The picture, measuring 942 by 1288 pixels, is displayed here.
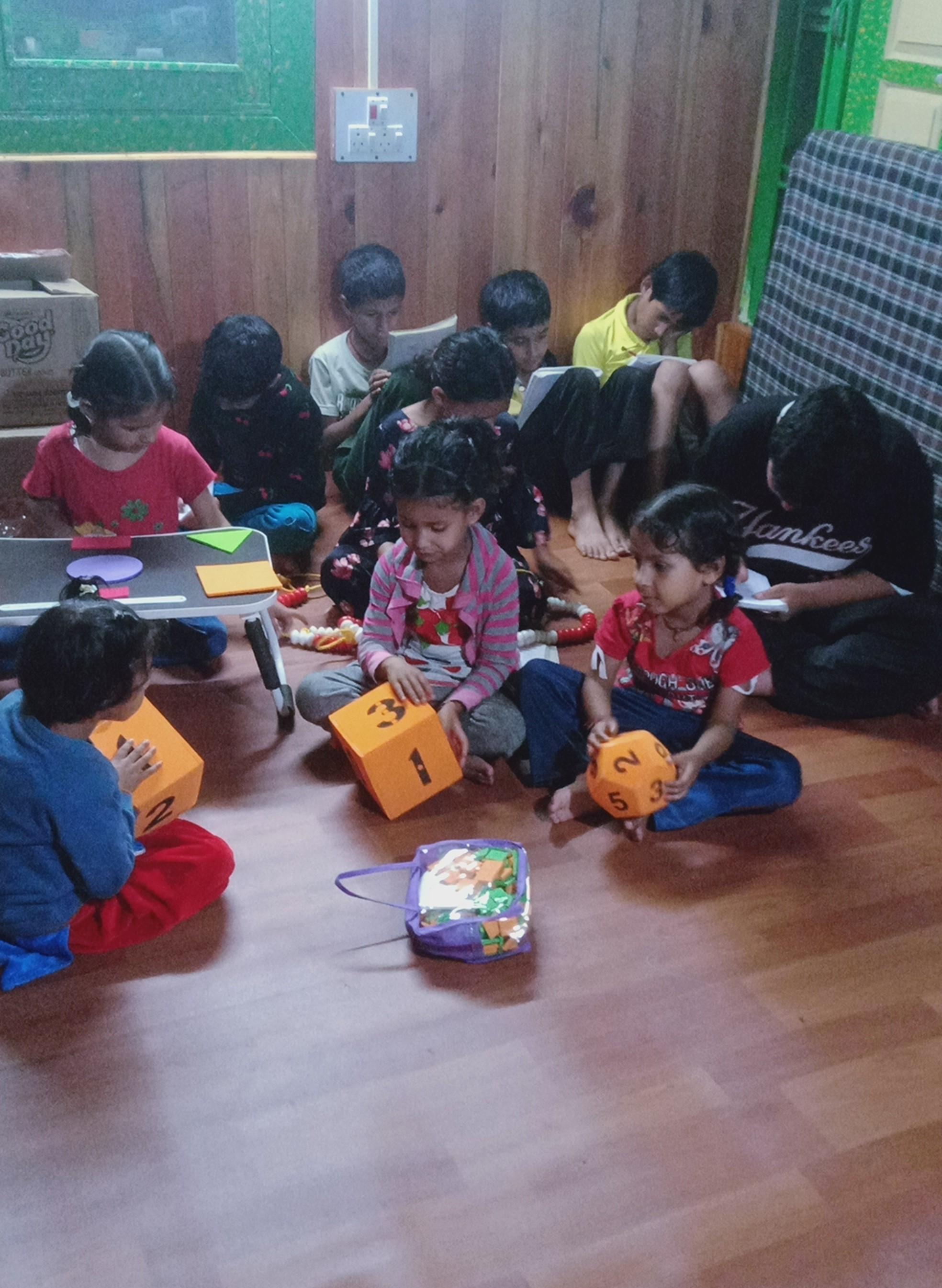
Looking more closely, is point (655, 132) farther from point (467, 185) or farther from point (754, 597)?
point (754, 597)

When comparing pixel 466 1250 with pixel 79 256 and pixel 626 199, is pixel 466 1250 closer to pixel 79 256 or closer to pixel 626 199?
pixel 79 256

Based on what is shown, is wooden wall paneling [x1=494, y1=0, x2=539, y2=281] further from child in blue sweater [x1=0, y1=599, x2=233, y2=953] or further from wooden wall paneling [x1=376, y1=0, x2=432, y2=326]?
child in blue sweater [x1=0, y1=599, x2=233, y2=953]

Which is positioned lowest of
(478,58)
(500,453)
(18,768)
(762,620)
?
(762,620)

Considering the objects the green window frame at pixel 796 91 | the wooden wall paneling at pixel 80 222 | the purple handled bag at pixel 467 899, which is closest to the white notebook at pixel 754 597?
the purple handled bag at pixel 467 899

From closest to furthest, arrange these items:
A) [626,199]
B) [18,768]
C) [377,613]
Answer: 1. [18,768]
2. [377,613]
3. [626,199]

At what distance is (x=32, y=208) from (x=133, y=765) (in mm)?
1826

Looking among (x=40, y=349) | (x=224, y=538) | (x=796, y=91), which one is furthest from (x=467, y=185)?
(x=224, y=538)

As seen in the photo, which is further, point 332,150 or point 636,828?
point 332,150

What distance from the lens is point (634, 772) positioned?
1.95 meters

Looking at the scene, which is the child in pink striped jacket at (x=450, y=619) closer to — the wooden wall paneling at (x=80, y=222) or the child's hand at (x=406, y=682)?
the child's hand at (x=406, y=682)

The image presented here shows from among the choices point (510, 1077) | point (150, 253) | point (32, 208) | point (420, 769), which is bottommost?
point (510, 1077)

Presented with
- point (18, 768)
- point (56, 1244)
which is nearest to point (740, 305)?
point (18, 768)

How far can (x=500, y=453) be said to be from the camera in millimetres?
2252

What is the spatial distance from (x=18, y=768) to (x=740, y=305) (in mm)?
3080
